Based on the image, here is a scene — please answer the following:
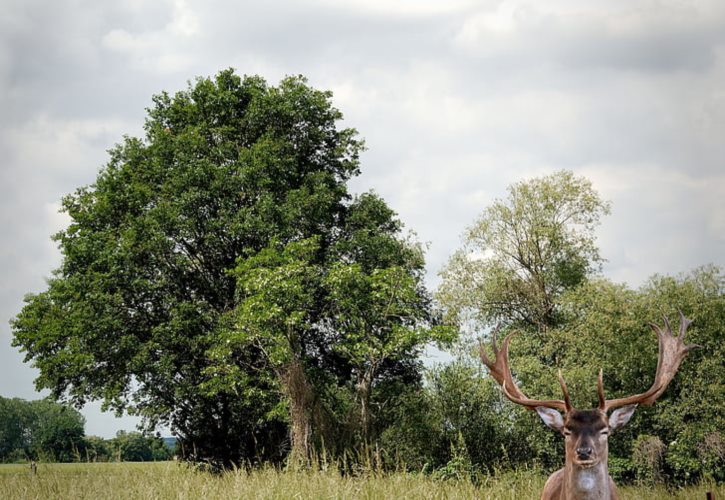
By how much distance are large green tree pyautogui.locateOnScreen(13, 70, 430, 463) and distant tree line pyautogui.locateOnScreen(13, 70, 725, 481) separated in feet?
0.27

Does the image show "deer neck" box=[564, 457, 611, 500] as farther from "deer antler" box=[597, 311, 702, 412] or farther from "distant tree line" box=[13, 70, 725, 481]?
"distant tree line" box=[13, 70, 725, 481]

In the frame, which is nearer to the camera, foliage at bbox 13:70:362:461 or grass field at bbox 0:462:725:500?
grass field at bbox 0:462:725:500

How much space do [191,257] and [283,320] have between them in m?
6.05

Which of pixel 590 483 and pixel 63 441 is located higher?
pixel 63 441

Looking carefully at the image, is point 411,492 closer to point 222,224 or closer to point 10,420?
point 222,224

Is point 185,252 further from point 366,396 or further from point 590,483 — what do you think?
point 590,483

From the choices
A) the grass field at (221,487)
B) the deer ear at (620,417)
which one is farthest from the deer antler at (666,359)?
the grass field at (221,487)

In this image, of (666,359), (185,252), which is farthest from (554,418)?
(185,252)

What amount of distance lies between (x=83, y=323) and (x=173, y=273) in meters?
3.44

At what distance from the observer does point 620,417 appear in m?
6.00

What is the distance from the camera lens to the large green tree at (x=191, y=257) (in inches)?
922

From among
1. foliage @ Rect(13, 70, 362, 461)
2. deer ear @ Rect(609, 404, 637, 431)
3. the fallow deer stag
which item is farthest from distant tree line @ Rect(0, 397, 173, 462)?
deer ear @ Rect(609, 404, 637, 431)

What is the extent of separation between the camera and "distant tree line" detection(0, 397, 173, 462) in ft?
39.7

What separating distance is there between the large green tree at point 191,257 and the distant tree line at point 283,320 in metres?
0.08
